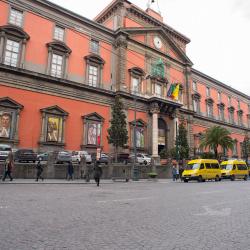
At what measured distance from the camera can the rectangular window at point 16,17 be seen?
2820 cm

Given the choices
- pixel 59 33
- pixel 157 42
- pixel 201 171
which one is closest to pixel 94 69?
pixel 59 33

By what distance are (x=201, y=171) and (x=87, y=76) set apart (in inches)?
732

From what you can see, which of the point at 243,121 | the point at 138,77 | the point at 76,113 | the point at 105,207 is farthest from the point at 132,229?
the point at 243,121

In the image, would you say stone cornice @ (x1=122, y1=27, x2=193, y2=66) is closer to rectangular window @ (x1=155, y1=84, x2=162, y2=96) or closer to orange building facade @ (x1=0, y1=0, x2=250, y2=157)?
orange building facade @ (x1=0, y1=0, x2=250, y2=157)

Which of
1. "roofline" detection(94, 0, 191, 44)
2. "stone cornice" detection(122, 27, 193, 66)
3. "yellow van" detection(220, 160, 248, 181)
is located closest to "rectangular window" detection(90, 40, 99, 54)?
"stone cornice" detection(122, 27, 193, 66)

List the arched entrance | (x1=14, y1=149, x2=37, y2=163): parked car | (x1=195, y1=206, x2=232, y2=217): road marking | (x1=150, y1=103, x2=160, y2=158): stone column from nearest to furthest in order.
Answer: (x1=195, y1=206, x2=232, y2=217): road marking < (x1=14, y1=149, x2=37, y2=163): parked car < (x1=150, y1=103, x2=160, y2=158): stone column < the arched entrance

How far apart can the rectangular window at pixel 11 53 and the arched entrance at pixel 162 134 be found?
72.0 ft

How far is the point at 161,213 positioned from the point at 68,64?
2783cm

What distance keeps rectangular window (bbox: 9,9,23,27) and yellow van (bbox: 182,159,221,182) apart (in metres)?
24.5

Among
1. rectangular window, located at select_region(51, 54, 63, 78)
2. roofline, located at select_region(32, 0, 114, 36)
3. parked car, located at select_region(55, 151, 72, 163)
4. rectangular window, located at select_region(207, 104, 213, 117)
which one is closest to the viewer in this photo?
parked car, located at select_region(55, 151, 72, 163)

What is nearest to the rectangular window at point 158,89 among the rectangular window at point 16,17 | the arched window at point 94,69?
the arched window at point 94,69

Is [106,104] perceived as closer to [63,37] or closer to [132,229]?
[63,37]

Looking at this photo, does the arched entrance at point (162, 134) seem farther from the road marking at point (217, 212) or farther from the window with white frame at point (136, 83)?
the road marking at point (217, 212)

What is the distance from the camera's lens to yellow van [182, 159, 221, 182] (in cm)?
2442
